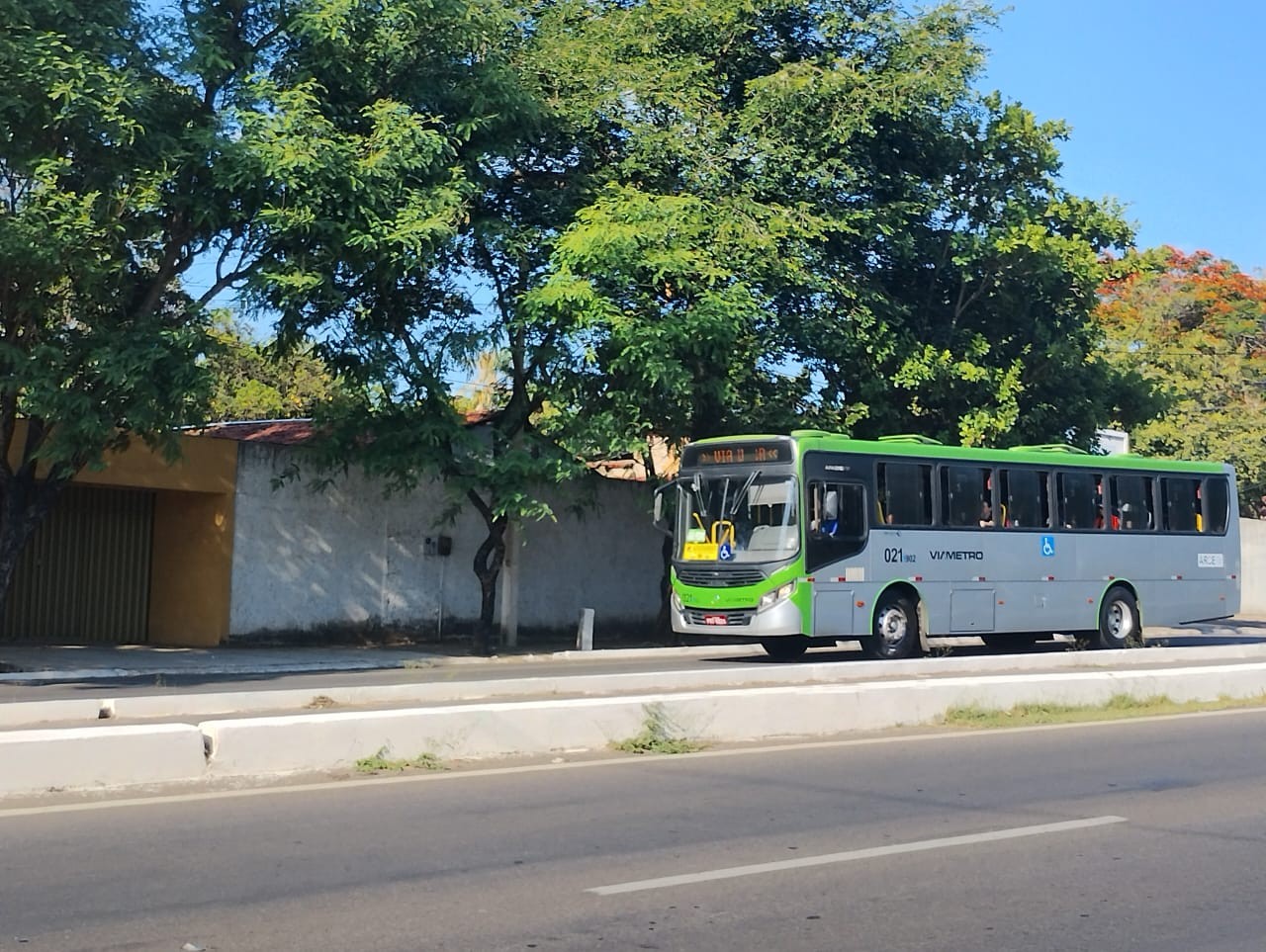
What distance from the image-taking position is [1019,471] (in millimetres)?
23453

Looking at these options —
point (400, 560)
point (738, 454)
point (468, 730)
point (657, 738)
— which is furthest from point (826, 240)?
point (468, 730)

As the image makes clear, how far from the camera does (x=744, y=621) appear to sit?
68.8ft

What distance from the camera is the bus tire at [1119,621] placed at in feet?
81.0

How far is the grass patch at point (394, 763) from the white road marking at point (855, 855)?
3529 mm

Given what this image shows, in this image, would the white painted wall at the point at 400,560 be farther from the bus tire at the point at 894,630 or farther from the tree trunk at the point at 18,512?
the bus tire at the point at 894,630

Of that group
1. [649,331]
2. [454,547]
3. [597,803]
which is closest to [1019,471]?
[649,331]

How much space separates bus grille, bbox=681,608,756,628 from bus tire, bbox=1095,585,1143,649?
24.3 feet

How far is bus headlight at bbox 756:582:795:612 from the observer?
67.7ft

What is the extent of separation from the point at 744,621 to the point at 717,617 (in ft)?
1.78

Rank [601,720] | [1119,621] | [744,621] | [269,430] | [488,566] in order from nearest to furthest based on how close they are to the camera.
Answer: [601,720] → [744,621] → [1119,621] → [488,566] → [269,430]

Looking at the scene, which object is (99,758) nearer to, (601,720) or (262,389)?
(601,720)

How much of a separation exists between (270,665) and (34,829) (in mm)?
13377

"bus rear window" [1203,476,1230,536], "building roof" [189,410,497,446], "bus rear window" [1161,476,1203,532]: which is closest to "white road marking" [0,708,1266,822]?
"bus rear window" [1161,476,1203,532]

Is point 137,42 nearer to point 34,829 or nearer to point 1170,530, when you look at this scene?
point 34,829
